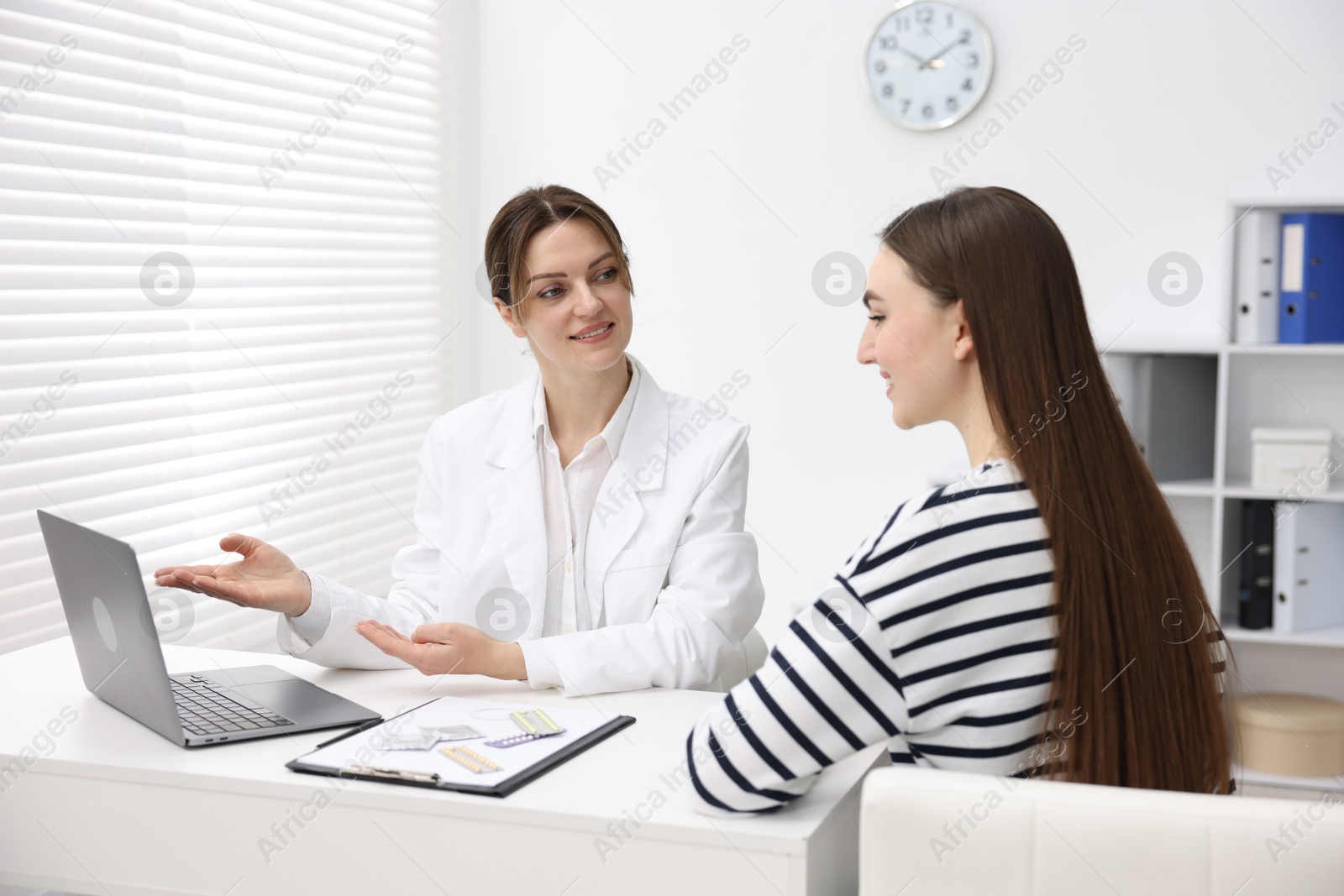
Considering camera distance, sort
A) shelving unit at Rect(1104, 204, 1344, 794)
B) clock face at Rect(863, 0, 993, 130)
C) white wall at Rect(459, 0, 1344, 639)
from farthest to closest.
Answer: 1. clock face at Rect(863, 0, 993, 130)
2. white wall at Rect(459, 0, 1344, 639)
3. shelving unit at Rect(1104, 204, 1344, 794)

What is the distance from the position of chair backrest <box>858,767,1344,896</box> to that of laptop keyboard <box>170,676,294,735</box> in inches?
34.2

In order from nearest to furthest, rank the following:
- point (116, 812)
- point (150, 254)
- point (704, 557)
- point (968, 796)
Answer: point (968, 796) → point (116, 812) → point (704, 557) → point (150, 254)

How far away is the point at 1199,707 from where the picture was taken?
133 centimetres

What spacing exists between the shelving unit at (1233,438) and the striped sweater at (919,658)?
7.45ft

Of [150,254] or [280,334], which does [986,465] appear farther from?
[280,334]

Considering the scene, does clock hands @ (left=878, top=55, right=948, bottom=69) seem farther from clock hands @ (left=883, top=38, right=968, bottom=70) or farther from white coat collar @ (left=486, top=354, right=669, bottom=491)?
white coat collar @ (left=486, top=354, right=669, bottom=491)

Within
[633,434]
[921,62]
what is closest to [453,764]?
[633,434]

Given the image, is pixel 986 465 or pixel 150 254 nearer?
pixel 986 465

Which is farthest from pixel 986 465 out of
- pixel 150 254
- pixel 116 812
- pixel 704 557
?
pixel 150 254

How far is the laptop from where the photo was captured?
4.92 feet

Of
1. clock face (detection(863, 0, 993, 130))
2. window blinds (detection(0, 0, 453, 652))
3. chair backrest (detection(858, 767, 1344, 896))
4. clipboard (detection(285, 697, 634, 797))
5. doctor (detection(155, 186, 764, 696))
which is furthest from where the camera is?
clock face (detection(863, 0, 993, 130))

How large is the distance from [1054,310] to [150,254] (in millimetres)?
2291

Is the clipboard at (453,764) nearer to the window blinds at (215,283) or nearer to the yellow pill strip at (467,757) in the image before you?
the yellow pill strip at (467,757)

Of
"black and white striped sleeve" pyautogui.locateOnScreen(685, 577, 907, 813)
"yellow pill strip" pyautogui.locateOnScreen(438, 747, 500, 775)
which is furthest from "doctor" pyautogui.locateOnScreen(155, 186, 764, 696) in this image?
"black and white striped sleeve" pyautogui.locateOnScreen(685, 577, 907, 813)
